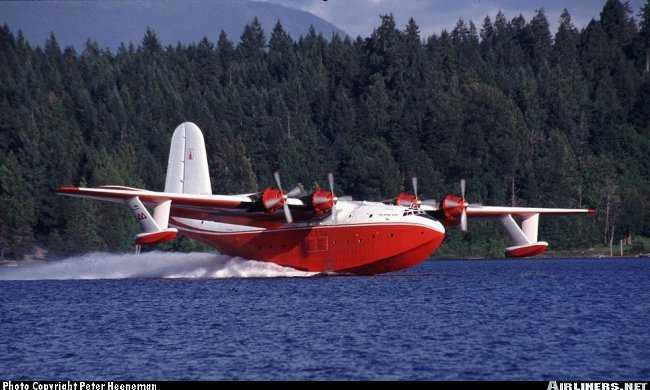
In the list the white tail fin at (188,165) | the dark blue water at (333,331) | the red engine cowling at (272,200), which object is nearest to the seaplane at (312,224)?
the red engine cowling at (272,200)

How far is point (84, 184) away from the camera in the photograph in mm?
92562

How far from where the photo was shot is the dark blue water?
23.0m

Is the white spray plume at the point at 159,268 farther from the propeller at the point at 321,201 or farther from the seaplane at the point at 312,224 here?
the propeller at the point at 321,201

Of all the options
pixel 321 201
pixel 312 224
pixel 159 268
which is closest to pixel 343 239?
pixel 312 224

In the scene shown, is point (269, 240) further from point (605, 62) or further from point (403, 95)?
point (605, 62)

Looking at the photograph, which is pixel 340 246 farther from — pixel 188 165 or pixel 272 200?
pixel 188 165

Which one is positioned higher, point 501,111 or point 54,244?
point 501,111

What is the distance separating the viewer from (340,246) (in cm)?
4719

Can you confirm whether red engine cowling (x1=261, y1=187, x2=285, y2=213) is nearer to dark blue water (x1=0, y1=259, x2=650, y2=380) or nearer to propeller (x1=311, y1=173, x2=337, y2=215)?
propeller (x1=311, y1=173, x2=337, y2=215)

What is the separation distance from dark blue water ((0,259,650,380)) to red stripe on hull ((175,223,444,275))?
4.14 ft

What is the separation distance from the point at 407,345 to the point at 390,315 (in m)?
6.47

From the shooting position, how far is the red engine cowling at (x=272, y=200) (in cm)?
4512

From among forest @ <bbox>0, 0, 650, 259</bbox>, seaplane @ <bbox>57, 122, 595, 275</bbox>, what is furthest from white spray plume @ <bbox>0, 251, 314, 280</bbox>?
forest @ <bbox>0, 0, 650, 259</bbox>

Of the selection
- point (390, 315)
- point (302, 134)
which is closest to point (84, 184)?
point (302, 134)
